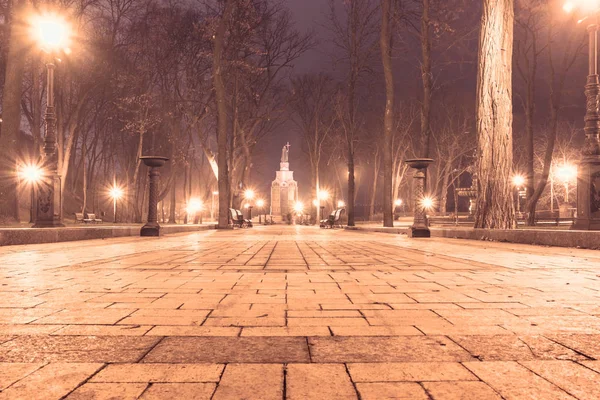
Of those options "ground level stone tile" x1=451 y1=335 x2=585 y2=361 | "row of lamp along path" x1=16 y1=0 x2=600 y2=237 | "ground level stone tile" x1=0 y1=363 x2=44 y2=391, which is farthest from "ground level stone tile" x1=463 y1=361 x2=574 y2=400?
"row of lamp along path" x1=16 y1=0 x2=600 y2=237

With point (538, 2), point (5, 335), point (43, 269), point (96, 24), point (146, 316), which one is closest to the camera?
point (5, 335)

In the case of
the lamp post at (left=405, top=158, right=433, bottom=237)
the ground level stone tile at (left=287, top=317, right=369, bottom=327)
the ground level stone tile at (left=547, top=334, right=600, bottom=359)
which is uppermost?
the lamp post at (left=405, top=158, right=433, bottom=237)

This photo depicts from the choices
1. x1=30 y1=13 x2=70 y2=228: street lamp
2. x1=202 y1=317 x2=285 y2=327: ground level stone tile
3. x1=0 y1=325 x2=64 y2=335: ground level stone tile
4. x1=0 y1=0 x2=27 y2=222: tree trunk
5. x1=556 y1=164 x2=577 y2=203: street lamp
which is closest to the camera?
x1=0 y1=325 x2=64 y2=335: ground level stone tile

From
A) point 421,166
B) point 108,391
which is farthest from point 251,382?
point 421,166

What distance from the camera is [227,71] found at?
22.9 m

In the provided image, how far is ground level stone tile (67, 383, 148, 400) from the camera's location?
172 centimetres

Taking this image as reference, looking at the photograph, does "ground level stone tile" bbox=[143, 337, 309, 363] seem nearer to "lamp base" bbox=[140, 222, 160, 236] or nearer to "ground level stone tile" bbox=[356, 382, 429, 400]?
"ground level stone tile" bbox=[356, 382, 429, 400]

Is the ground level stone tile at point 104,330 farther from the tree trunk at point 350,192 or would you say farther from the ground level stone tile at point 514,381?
the tree trunk at point 350,192

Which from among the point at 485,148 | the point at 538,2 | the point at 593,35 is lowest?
the point at 485,148

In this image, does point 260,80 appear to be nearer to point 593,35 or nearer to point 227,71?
point 227,71

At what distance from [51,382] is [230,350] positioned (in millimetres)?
789

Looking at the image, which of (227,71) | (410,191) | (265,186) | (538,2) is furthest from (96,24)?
(265,186)

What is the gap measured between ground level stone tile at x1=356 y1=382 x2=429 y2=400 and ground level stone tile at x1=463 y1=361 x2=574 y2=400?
309mm

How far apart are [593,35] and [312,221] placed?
33.2m
